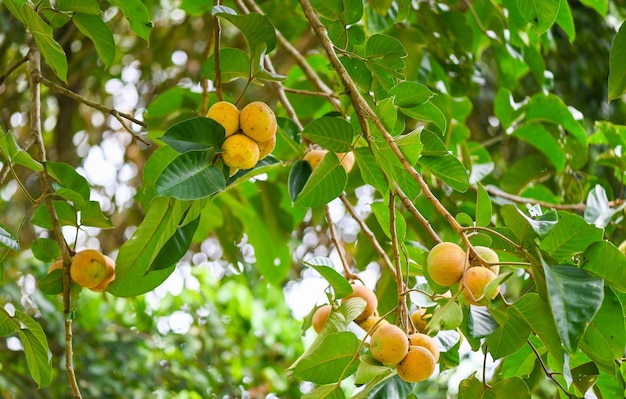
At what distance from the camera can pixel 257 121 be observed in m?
0.69

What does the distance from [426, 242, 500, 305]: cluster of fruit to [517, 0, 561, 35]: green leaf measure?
1.06 ft

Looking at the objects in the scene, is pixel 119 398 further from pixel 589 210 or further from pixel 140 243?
pixel 589 210

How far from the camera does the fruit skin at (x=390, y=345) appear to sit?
0.60 meters

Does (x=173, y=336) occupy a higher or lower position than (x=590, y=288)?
lower

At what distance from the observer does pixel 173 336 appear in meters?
2.31

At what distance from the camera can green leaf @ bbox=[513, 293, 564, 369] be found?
1.93ft

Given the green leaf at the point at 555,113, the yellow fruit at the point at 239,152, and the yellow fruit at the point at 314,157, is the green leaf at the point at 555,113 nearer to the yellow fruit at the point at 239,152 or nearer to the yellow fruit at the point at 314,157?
the yellow fruit at the point at 314,157

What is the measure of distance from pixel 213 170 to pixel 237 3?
54cm

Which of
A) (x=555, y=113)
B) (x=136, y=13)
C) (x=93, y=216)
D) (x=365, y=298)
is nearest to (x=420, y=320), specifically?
(x=365, y=298)

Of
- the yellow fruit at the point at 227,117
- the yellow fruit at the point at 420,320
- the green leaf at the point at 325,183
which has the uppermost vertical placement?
the yellow fruit at the point at 227,117

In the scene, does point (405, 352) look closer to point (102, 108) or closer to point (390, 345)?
point (390, 345)

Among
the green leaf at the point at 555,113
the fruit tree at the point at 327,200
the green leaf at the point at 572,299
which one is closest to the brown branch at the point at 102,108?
the fruit tree at the point at 327,200

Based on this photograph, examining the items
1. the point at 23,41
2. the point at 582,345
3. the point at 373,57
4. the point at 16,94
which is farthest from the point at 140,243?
the point at 16,94

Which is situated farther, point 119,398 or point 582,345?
point 119,398
